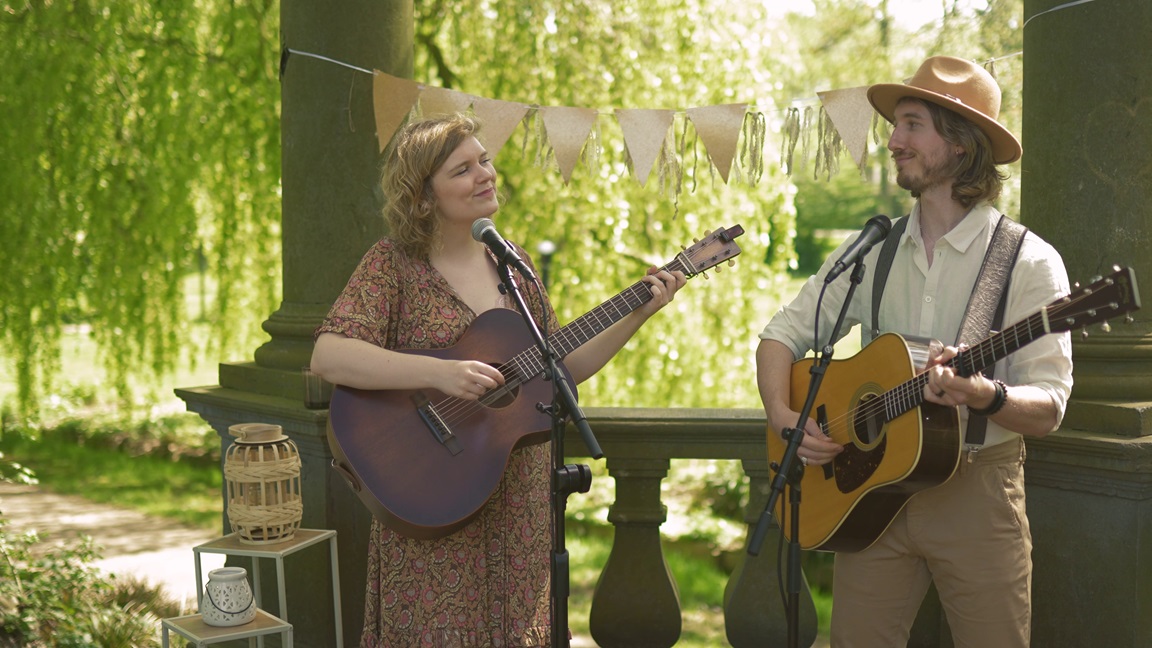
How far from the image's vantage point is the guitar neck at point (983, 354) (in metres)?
2.48

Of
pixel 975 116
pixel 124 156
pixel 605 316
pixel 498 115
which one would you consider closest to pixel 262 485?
pixel 605 316

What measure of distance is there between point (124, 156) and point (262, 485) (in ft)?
15.4

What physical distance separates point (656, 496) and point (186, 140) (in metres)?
4.46

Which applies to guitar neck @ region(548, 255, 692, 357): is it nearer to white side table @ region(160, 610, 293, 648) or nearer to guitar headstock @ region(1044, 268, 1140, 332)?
guitar headstock @ region(1044, 268, 1140, 332)

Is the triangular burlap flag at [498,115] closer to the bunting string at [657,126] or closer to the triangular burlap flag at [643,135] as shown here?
the bunting string at [657,126]

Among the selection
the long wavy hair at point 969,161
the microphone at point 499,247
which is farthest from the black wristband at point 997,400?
the microphone at point 499,247

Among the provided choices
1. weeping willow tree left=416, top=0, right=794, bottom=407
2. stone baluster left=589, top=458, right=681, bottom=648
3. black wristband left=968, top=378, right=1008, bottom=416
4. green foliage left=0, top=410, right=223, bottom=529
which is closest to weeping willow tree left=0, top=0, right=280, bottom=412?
weeping willow tree left=416, top=0, right=794, bottom=407

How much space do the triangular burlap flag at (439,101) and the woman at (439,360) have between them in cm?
95

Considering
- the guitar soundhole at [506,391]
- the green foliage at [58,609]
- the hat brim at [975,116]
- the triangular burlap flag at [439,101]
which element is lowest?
the green foliage at [58,609]

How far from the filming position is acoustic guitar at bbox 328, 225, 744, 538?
9.26ft

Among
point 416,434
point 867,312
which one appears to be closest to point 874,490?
point 867,312

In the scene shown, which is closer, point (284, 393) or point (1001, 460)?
point (1001, 460)

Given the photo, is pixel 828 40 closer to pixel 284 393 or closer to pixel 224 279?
pixel 224 279

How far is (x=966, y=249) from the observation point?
2.78 m
